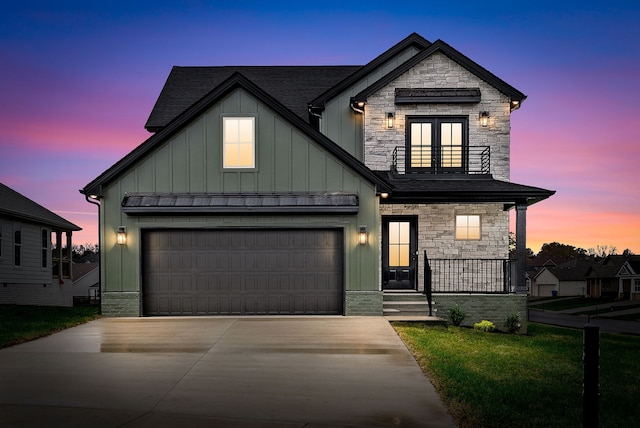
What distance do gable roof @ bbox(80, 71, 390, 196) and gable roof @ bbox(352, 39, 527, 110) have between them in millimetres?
3718

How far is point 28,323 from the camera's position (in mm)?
13391

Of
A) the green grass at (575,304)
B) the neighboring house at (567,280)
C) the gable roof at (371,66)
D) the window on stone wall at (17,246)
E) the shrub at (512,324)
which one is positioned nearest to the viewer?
the shrub at (512,324)

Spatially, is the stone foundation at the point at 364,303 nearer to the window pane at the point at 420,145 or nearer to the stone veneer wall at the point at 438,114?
the stone veneer wall at the point at 438,114

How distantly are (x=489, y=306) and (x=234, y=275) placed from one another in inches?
290

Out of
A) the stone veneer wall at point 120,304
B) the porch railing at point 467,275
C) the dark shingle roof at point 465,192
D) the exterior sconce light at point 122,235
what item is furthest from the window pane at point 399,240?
the exterior sconce light at point 122,235

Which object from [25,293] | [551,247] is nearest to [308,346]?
[25,293]

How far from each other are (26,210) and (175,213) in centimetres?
1400

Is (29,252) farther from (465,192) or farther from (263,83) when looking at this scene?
(465,192)

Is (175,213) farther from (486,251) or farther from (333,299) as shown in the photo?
(486,251)

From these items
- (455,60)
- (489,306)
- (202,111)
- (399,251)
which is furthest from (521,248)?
(202,111)

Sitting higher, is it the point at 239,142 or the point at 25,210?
the point at 239,142

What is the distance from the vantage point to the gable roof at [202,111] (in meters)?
14.1

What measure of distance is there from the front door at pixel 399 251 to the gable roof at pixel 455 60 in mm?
4169

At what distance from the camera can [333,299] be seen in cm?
1443
